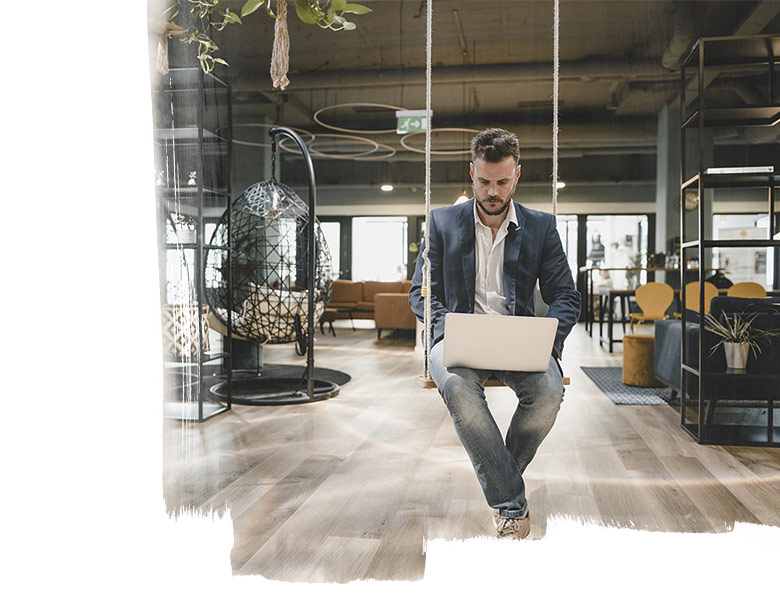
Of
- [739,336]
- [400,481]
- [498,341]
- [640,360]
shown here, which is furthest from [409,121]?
[498,341]

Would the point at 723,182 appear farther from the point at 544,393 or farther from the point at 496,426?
the point at 496,426

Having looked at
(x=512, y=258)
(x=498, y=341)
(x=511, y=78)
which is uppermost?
(x=511, y=78)

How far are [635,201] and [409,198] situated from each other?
163 inches

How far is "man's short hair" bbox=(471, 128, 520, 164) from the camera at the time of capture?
1.95 meters

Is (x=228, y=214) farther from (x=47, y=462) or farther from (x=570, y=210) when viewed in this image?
(x=570, y=210)

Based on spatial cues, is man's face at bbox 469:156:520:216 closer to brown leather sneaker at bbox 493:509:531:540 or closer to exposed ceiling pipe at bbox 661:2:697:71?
brown leather sneaker at bbox 493:509:531:540

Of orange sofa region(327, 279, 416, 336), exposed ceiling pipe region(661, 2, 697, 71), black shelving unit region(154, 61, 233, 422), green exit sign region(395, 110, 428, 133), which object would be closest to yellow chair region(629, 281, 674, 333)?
exposed ceiling pipe region(661, 2, 697, 71)

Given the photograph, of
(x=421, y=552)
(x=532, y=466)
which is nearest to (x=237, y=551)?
(x=421, y=552)

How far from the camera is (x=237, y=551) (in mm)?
1909

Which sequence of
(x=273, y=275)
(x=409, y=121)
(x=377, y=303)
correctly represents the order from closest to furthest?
(x=273, y=275) → (x=409, y=121) → (x=377, y=303)

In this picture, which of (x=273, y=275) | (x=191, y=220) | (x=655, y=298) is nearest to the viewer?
(x=191, y=220)

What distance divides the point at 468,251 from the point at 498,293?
0.54 ft

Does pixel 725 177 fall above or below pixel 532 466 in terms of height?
above

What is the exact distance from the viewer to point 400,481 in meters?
2.58
